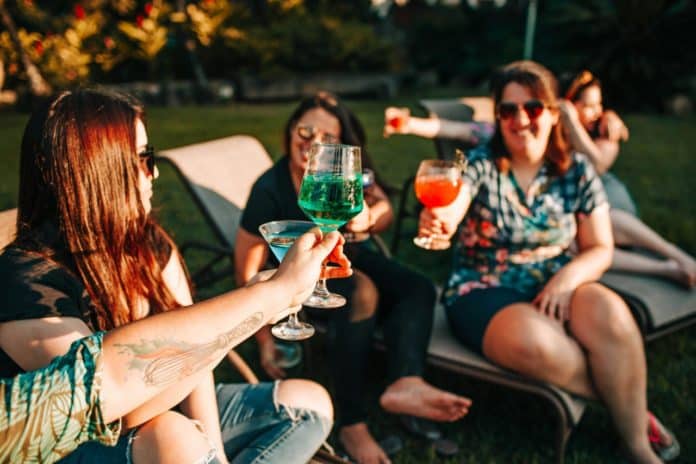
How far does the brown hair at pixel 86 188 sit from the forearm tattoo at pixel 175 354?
580 mm

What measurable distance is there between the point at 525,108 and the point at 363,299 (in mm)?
1217

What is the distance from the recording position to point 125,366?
1373mm

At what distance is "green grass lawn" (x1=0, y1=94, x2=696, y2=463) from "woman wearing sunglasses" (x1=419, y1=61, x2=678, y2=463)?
484 millimetres

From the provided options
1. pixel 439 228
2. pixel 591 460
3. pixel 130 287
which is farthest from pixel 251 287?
pixel 591 460

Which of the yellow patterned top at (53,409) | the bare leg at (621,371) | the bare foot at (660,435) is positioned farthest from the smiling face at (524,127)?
the yellow patterned top at (53,409)

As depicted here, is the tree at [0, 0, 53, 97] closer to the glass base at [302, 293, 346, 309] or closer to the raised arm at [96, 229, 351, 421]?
the glass base at [302, 293, 346, 309]

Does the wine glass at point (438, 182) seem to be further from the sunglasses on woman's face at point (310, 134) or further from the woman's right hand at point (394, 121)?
the woman's right hand at point (394, 121)

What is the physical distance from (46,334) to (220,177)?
101 inches

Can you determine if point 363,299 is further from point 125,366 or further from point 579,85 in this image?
point 579,85

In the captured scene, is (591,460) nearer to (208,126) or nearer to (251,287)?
(251,287)

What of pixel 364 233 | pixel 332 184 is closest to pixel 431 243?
pixel 364 233

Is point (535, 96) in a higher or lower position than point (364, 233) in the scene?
higher

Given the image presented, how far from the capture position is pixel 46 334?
1.61 m

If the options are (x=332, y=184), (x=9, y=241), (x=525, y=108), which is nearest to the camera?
(x=332, y=184)
